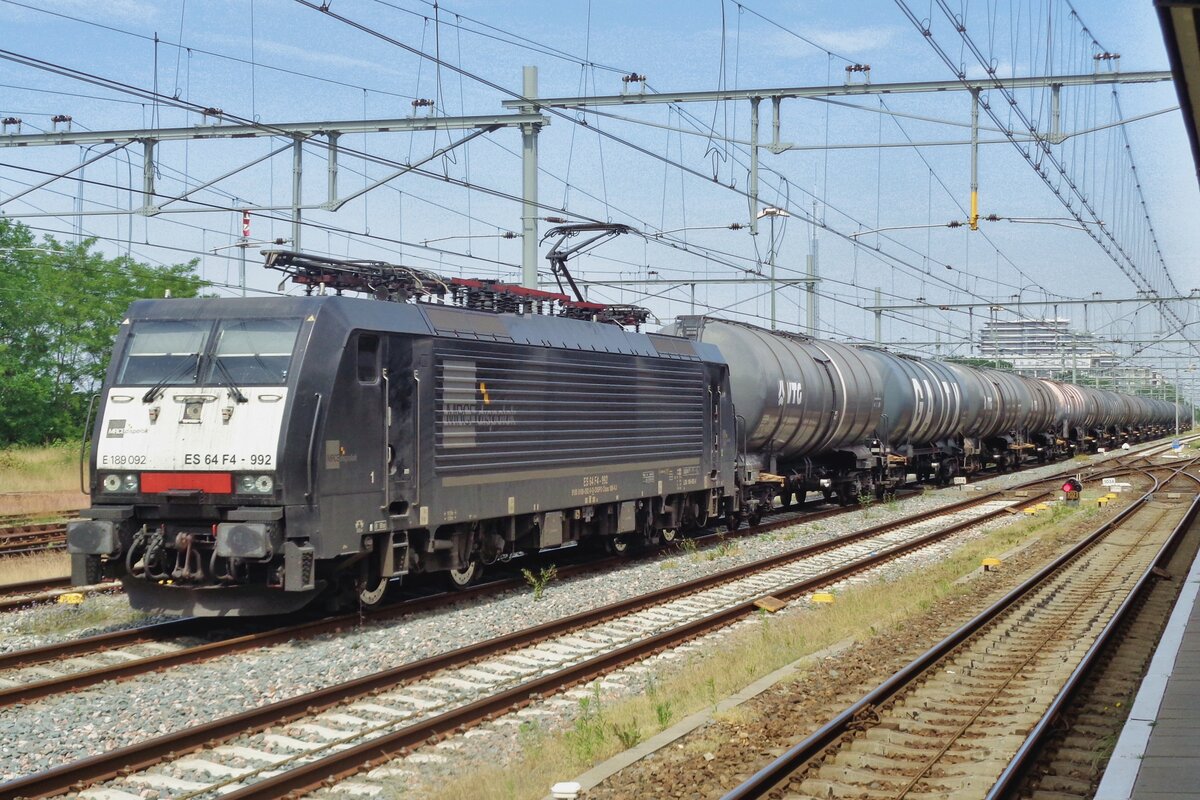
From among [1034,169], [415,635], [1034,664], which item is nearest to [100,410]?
[415,635]

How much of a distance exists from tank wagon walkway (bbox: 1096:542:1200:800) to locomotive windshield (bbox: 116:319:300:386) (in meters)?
7.90

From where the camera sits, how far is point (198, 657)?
11.1 m

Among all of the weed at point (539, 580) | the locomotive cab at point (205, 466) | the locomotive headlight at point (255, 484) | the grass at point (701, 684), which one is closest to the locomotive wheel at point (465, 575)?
the weed at point (539, 580)

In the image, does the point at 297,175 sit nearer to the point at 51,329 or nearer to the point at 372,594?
the point at 372,594

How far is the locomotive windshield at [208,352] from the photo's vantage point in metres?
12.0

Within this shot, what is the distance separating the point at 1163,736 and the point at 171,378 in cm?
931

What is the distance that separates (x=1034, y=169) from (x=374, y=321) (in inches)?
480

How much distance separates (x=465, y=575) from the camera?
49.5ft

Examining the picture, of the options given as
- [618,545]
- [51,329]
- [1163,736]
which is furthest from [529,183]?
[51,329]

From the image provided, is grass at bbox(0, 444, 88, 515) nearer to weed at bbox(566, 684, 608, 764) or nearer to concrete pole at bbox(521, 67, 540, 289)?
concrete pole at bbox(521, 67, 540, 289)

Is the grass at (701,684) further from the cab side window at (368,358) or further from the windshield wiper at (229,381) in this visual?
the windshield wiper at (229,381)

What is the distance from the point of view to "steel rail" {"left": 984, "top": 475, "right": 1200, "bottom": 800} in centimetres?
744

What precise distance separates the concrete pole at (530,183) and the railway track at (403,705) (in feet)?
21.0

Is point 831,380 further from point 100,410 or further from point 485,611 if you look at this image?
point 100,410
